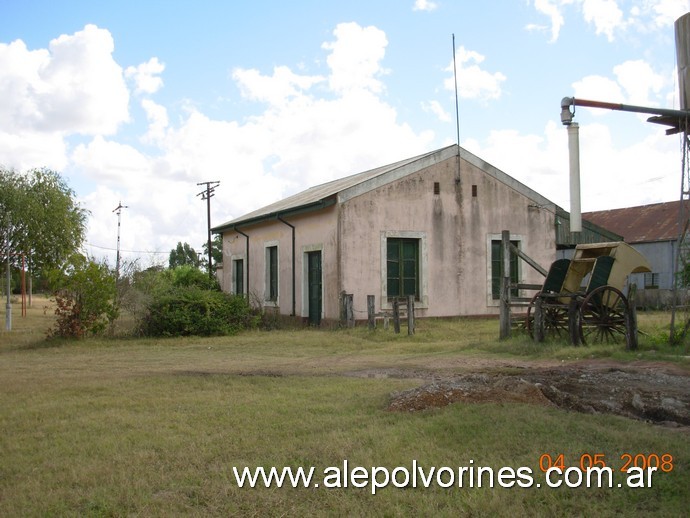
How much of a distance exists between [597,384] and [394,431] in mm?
3321

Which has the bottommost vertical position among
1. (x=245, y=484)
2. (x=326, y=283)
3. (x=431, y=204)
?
(x=245, y=484)

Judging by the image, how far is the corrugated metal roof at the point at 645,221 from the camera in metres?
33.2

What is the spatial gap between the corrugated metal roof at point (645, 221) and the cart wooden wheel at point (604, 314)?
19797 millimetres

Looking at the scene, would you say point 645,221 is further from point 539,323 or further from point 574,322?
point 574,322

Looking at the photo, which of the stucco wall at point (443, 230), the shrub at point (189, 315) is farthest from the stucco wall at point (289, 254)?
the shrub at point (189, 315)

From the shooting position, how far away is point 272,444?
6.13m

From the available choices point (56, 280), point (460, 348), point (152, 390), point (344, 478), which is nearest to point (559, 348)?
point (460, 348)

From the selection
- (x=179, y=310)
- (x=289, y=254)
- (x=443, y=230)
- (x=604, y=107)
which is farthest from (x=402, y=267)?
(x=604, y=107)

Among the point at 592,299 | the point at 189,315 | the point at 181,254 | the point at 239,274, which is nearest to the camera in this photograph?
the point at 592,299

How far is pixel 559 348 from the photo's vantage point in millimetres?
12859

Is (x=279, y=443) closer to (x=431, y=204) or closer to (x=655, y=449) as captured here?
(x=655, y=449)

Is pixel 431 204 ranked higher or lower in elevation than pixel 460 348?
higher

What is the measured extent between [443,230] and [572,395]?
541 inches

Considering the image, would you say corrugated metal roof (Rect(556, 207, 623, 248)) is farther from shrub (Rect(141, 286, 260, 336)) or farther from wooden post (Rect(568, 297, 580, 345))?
shrub (Rect(141, 286, 260, 336))
